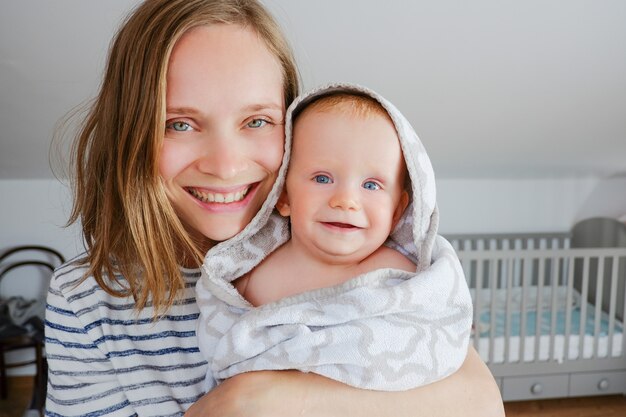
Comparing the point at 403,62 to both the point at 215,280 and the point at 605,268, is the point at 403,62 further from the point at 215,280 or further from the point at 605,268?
the point at 605,268

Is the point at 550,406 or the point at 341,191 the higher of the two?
the point at 341,191

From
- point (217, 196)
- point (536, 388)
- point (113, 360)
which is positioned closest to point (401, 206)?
point (217, 196)

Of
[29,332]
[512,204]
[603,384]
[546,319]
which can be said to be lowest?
[603,384]

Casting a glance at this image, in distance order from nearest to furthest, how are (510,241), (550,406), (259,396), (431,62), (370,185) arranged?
1. (259,396)
2. (370,185)
3. (431,62)
4. (550,406)
5. (510,241)

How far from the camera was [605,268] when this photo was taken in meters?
3.65

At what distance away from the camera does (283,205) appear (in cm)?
99

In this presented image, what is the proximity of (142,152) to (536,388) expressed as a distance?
2.94 m

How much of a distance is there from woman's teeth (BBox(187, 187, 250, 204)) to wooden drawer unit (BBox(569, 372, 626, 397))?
9.67ft

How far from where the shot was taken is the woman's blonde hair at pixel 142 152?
2.94 ft

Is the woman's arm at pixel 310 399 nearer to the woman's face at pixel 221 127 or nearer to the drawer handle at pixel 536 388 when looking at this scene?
the woman's face at pixel 221 127

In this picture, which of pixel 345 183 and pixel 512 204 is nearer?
pixel 345 183

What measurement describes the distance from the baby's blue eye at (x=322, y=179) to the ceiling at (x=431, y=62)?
1290 millimetres

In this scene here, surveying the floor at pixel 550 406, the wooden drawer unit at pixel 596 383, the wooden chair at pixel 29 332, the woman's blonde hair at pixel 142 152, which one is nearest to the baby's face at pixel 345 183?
the woman's blonde hair at pixel 142 152

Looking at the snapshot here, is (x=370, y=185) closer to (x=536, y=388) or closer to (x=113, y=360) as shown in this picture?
(x=113, y=360)
